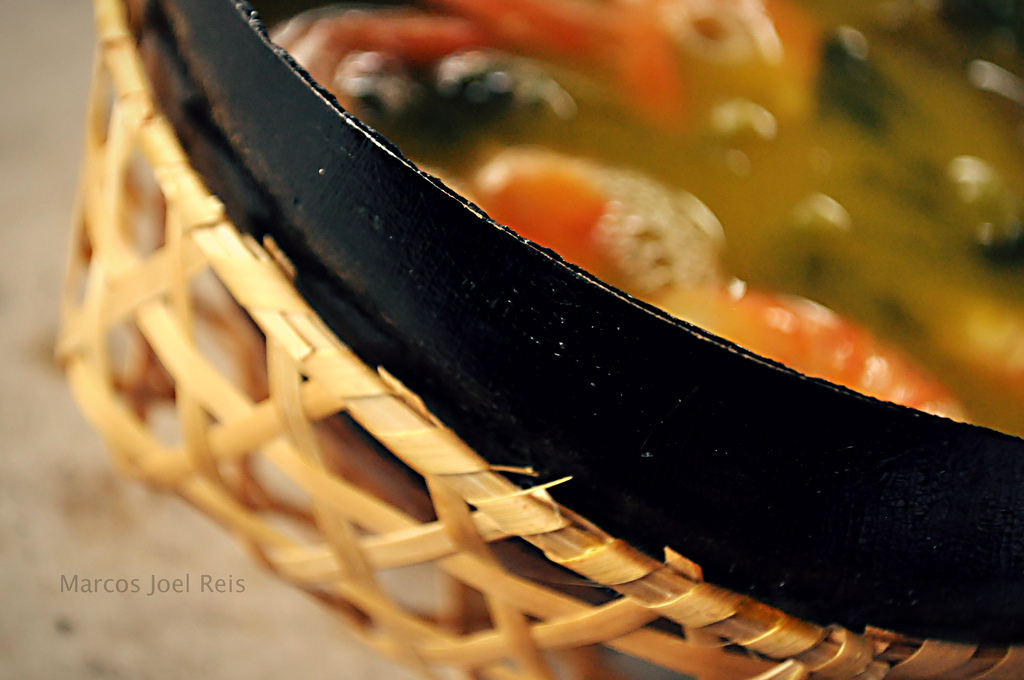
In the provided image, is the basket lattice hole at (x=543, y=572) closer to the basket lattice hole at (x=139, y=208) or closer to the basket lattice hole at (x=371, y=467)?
the basket lattice hole at (x=371, y=467)

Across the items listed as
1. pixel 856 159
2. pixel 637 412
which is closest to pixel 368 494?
pixel 637 412

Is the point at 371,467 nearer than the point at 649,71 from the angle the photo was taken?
Yes

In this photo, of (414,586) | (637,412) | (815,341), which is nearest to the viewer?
(637,412)

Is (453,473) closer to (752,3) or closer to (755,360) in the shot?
(755,360)

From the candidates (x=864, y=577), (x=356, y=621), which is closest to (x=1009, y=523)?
(x=864, y=577)

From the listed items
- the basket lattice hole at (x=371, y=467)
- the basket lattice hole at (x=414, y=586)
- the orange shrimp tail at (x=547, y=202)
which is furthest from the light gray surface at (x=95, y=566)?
the orange shrimp tail at (x=547, y=202)

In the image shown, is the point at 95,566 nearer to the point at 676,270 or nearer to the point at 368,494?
the point at 368,494
